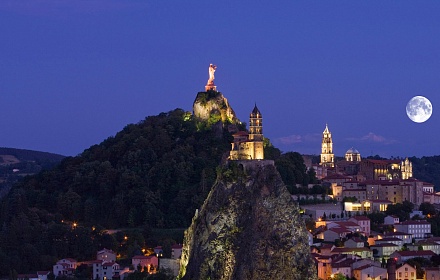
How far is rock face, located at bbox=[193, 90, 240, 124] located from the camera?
78188 millimetres

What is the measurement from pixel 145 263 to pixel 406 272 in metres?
13.9

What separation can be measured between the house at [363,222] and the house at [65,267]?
16722 mm

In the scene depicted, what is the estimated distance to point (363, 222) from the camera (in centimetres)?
6944

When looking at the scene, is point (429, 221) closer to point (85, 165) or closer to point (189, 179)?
point (189, 179)

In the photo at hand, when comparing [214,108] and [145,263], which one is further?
[214,108]

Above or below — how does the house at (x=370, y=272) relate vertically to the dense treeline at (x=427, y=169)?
below

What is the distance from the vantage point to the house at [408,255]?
6188 cm

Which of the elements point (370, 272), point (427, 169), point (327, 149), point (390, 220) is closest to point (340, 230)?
point (390, 220)

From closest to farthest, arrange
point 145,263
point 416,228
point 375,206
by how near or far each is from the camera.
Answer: point 145,263
point 416,228
point 375,206

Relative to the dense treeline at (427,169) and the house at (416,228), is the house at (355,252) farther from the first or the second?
the dense treeline at (427,169)

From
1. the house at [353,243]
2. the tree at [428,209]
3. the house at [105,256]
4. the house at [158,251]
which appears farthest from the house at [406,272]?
the house at [105,256]

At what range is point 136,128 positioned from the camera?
270 feet

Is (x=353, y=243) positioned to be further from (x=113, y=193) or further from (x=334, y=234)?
(x=113, y=193)

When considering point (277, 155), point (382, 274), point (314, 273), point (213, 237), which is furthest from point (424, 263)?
point (277, 155)
